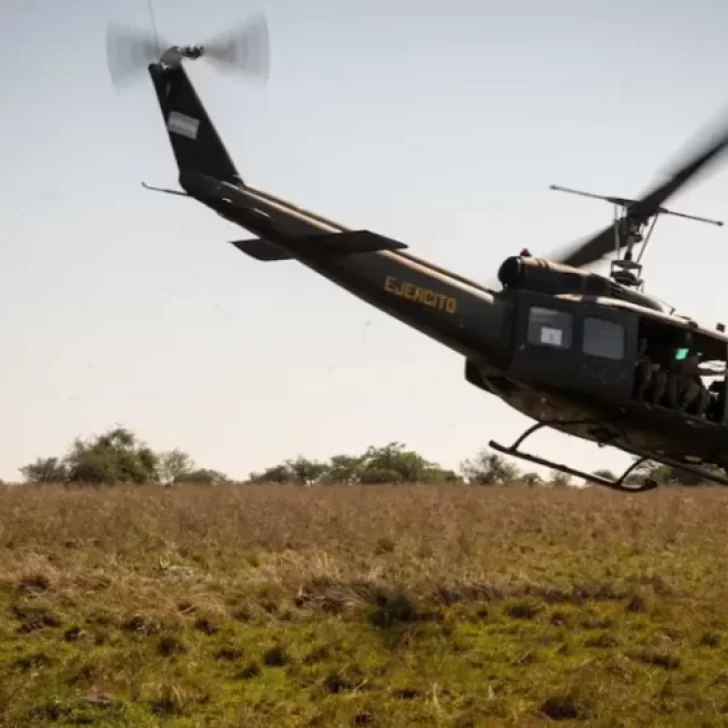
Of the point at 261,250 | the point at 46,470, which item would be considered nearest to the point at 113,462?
the point at 46,470

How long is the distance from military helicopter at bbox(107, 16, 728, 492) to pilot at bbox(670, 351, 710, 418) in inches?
1.3

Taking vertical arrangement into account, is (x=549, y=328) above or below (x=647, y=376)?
above

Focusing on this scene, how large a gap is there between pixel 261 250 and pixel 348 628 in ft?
18.7

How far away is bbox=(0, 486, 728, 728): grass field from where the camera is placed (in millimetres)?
9508

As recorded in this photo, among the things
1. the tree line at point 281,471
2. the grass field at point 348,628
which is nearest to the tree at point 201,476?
the tree line at point 281,471

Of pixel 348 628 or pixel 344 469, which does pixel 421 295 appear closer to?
pixel 348 628

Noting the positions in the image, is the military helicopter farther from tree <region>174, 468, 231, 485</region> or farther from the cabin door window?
tree <region>174, 468, 231, 485</region>

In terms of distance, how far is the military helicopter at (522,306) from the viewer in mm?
14148

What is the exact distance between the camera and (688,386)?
50.9 ft

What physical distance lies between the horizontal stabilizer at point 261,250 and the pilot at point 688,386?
6.07 meters

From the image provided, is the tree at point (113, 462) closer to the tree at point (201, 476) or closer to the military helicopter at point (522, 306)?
the tree at point (201, 476)

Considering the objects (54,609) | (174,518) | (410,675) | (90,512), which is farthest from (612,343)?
(90,512)

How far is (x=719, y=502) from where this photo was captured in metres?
32.2

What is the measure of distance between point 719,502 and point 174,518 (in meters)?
19.2
